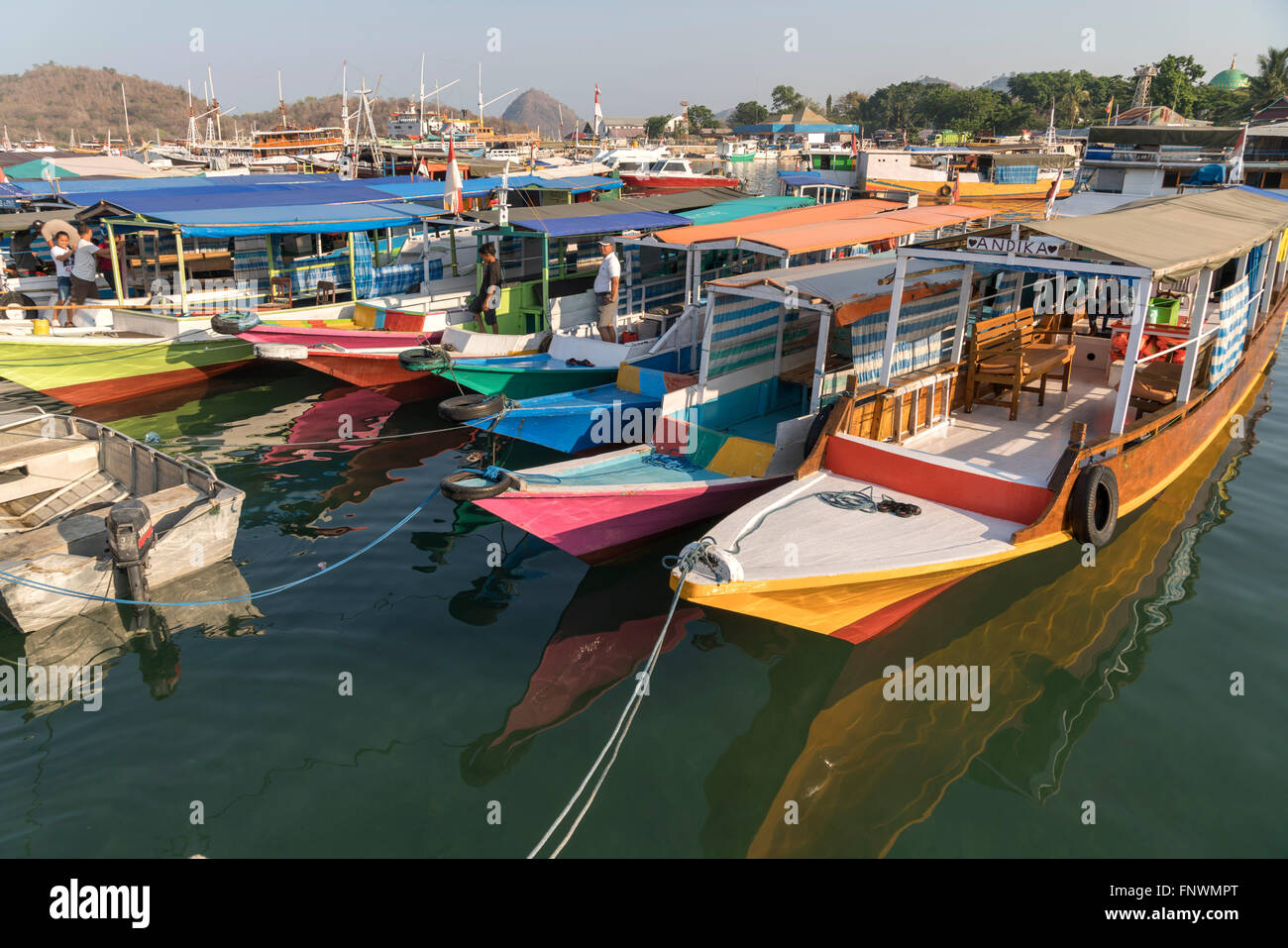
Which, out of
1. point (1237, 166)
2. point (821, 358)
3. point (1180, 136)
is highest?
point (1180, 136)

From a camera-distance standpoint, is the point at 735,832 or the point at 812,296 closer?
the point at 735,832

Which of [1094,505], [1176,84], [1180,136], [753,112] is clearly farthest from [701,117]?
[1094,505]

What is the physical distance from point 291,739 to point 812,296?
24.5 ft

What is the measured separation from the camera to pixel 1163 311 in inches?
534

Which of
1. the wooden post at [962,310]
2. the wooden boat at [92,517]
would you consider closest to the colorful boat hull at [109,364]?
the wooden boat at [92,517]

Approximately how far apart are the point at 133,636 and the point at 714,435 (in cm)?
688

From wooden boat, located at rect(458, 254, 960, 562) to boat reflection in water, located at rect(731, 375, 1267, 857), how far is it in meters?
2.60

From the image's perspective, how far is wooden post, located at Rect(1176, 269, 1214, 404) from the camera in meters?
9.85

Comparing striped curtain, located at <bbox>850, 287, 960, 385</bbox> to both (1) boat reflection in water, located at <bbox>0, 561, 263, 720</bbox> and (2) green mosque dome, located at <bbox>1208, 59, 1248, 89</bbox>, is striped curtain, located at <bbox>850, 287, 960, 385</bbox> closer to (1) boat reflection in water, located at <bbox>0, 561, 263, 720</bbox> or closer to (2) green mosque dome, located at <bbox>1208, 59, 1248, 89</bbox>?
(1) boat reflection in water, located at <bbox>0, 561, 263, 720</bbox>

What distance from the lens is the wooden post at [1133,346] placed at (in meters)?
7.96

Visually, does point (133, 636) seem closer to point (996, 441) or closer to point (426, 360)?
point (426, 360)
